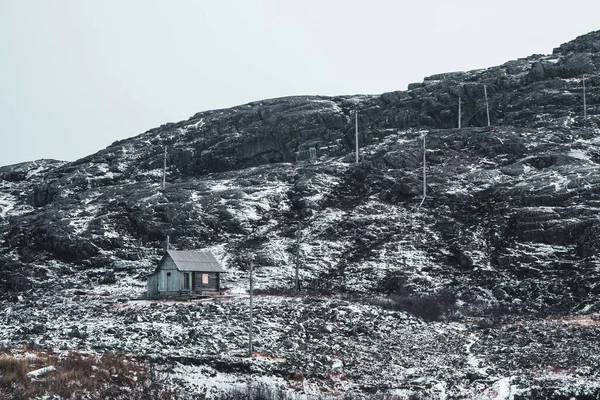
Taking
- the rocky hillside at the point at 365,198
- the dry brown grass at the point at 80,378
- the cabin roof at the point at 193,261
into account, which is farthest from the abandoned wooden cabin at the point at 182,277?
the dry brown grass at the point at 80,378

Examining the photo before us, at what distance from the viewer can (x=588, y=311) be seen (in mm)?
50500

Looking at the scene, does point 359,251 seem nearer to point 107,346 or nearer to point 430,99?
point 107,346

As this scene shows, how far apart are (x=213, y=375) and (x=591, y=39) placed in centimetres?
11527

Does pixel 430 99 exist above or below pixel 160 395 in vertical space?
above

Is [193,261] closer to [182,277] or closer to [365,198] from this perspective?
[182,277]

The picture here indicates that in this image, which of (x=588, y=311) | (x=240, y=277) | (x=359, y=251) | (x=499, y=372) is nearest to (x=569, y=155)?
(x=359, y=251)

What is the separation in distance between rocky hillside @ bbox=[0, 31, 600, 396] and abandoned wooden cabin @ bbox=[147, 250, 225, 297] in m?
4.41

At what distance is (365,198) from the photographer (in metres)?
86.4

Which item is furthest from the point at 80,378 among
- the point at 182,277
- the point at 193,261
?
the point at 193,261

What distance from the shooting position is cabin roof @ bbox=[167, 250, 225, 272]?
59806 millimetres

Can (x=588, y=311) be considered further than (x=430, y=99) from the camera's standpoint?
No

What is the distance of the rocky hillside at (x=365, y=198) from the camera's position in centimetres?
6406

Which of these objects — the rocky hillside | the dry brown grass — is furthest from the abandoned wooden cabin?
the dry brown grass

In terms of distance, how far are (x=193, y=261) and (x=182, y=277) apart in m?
2.09
